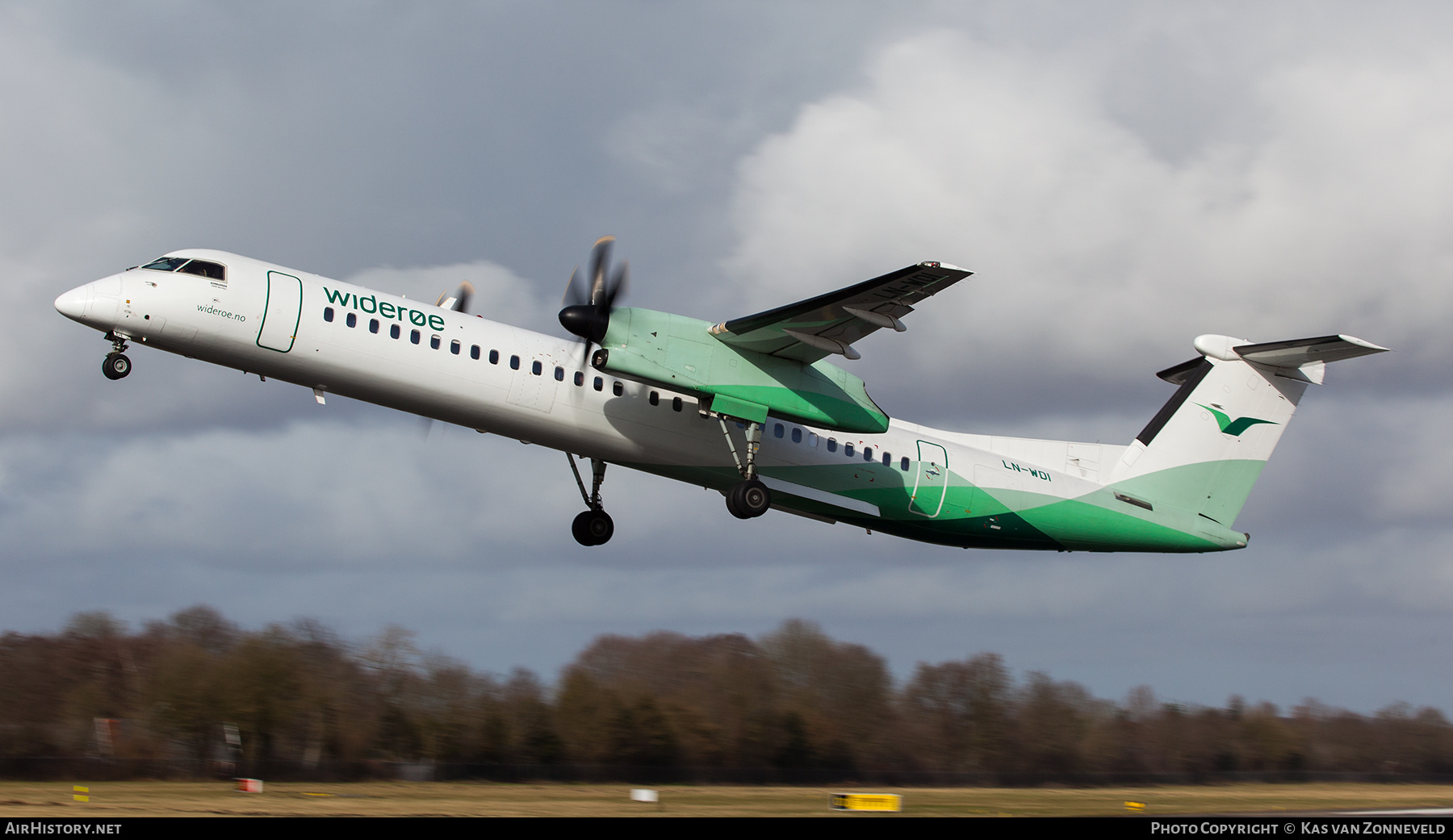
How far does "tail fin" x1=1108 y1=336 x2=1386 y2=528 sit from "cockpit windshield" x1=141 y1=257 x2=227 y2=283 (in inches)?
616

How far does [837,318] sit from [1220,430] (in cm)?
943

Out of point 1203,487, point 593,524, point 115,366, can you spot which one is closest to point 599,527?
point 593,524

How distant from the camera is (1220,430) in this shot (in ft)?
74.7

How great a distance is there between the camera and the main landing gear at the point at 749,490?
18.6 m

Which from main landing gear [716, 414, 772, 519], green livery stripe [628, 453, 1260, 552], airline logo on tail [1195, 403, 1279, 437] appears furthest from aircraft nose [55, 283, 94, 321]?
airline logo on tail [1195, 403, 1279, 437]

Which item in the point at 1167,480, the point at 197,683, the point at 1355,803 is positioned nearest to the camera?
the point at 1167,480

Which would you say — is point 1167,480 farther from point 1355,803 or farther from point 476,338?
point 476,338

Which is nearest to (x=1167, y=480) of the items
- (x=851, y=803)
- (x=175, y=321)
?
(x=851, y=803)

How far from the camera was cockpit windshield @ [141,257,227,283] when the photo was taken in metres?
16.2

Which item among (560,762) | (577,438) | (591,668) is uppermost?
(577,438)

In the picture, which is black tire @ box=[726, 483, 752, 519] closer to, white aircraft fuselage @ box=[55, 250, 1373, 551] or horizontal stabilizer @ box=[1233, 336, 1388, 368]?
white aircraft fuselage @ box=[55, 250, 1373, 551]
